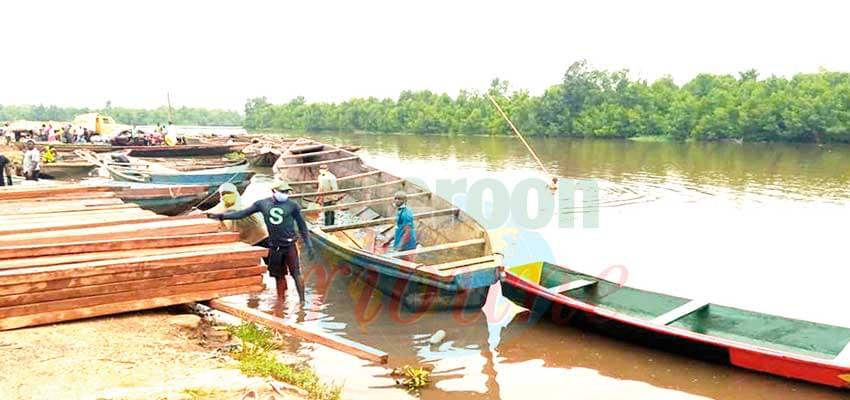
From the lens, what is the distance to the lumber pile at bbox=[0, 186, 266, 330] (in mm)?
4977

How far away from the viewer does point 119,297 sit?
17.5 ft

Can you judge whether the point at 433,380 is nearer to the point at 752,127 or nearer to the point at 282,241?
the point at 282,241

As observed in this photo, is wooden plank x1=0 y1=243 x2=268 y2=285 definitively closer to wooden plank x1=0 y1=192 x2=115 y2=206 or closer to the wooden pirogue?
the wooden pirogue

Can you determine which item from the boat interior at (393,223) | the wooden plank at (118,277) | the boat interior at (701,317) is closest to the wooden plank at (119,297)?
the wooden plank at (118,277)

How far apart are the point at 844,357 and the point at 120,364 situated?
6696 millimetres

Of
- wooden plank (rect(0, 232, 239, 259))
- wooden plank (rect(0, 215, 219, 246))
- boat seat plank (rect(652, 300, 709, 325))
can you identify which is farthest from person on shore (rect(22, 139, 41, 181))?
boat seat plank (rect(652, 300, 709, 325))

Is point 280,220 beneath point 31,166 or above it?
beneath

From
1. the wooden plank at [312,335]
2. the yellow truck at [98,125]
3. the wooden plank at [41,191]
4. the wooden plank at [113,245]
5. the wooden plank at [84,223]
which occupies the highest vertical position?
the yellow truck at [98,125]

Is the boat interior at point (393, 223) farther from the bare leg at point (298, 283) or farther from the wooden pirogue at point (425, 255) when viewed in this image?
the bare leg at point (298, 283)

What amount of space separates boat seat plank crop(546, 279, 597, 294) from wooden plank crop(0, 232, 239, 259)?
160 inches

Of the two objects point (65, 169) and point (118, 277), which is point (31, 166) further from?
point (118, 277)

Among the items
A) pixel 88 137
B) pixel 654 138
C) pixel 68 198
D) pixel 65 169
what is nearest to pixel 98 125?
pixel 88 137

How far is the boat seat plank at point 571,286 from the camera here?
7902 mm

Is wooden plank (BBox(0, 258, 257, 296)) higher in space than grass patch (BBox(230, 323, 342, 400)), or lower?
higher
